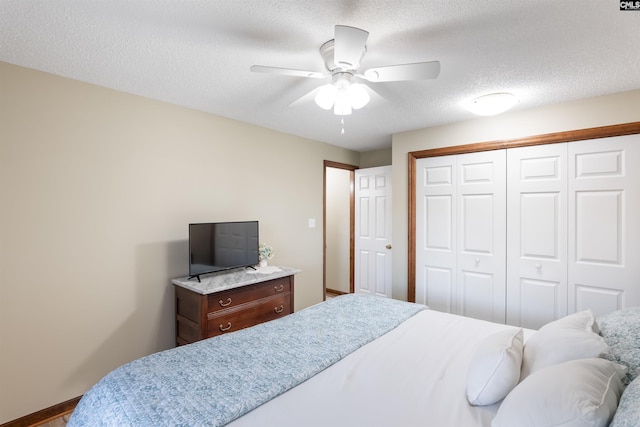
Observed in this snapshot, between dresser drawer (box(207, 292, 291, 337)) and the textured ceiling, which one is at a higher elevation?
the textured ceiling

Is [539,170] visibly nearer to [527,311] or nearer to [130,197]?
[527,311]

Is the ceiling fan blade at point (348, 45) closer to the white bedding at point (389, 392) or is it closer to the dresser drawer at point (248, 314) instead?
the white bedding at point (389, 392)

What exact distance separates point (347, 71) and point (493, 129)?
205cm

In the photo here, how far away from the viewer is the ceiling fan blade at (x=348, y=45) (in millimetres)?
1375

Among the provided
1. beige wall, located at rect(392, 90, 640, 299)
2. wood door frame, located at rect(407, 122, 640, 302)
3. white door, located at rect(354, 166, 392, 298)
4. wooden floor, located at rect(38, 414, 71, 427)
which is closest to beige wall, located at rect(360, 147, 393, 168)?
white door, located at rect(354, 166, 392, 298)

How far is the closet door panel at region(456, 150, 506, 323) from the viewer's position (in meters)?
3.10

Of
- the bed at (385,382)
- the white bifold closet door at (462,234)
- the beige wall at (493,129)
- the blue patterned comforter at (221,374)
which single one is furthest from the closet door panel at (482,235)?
the blue patterned comforter at (221,374)

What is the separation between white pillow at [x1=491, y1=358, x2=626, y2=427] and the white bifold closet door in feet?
7.18

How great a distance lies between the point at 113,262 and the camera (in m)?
2.43

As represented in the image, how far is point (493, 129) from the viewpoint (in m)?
3.14

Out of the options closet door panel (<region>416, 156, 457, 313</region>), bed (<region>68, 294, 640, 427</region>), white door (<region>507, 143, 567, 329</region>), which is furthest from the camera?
closet door panel (<region>416, 156, 457, 313</region>)

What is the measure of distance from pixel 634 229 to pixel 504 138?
4.09 ft

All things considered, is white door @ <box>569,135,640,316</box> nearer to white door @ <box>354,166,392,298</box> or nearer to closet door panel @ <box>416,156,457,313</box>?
closet door panel @ <box>416,156,457,313</box>

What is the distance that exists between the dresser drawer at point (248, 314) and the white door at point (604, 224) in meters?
2.58
